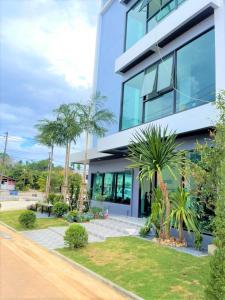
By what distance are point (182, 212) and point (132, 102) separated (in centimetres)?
768

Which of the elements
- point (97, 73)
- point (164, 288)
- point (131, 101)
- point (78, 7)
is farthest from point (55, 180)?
point (164, 288)

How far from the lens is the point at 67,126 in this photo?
19.9m

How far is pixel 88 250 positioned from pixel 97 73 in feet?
66.9

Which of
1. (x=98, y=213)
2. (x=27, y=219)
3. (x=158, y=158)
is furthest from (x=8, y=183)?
(x=158, y=158)

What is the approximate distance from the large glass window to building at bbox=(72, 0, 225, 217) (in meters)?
0.06

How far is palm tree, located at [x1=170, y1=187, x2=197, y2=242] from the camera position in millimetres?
9562

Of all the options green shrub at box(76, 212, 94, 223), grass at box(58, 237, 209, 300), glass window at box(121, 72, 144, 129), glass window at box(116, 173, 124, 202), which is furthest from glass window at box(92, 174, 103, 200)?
grass at box(58, 237, 209, 300)

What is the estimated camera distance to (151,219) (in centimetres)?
1052

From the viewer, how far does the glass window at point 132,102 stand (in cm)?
1503

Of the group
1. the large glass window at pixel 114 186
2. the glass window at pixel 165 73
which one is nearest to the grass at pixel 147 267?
the glass window at pixel 165 73

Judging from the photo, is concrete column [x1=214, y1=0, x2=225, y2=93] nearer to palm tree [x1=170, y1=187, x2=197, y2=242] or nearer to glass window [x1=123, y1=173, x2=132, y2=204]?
palm tree [x1=170, y1=187, x2=197, y2=242]

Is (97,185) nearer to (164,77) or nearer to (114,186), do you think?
(114,186)

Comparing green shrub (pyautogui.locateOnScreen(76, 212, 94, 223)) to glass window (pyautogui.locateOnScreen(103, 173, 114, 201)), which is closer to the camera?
green shrub (pyautogui.locateOnScreen(76, 212, 94, 223))

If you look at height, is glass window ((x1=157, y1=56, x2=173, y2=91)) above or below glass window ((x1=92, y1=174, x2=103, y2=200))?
above
